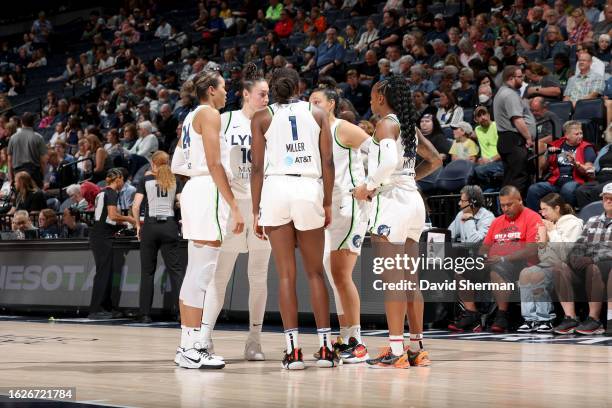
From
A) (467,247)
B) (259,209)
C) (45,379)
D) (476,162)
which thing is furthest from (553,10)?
A: (45,379)

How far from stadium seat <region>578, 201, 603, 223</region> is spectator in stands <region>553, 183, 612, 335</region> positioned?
331 millimetres

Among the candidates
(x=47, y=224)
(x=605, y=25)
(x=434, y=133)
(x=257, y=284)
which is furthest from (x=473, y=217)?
(x=47, y=224)

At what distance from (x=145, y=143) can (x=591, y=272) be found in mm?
9958

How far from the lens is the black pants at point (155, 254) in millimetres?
12031

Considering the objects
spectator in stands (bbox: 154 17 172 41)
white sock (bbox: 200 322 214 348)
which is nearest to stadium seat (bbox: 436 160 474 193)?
white sock (bbox: 200 322 214 348)

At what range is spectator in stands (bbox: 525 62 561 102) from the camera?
45.0 ft

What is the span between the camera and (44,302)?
44.1 ft

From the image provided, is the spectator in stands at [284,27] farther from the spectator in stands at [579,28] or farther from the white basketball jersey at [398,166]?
the white basketball jersey at [398,166]

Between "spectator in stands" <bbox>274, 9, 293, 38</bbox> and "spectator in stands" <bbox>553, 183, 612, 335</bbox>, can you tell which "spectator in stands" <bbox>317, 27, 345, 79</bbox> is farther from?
"spectator in stands" <bbox>553, 183, 612, 335</bbox>

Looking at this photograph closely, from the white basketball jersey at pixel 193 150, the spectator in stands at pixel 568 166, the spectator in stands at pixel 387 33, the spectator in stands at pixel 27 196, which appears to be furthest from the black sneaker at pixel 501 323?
the spectator in stands at pixel 387 33

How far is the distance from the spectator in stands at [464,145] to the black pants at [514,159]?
108cm

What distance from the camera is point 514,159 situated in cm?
1209

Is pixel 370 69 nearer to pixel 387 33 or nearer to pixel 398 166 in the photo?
→ pixel 387 33

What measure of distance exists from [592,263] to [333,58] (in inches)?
390
